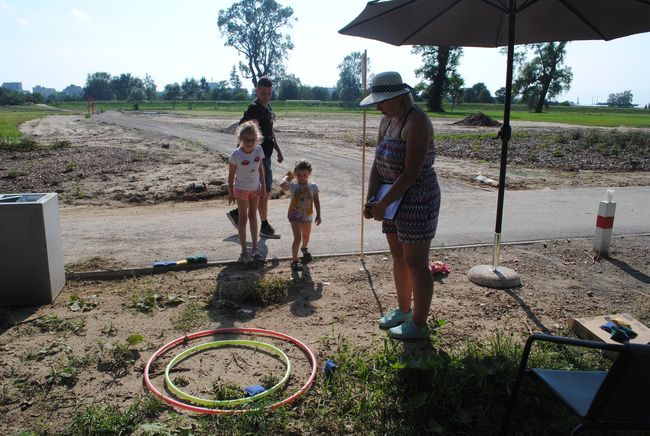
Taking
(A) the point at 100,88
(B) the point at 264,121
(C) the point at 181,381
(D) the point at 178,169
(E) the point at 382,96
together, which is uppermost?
(A) the point at 100,88

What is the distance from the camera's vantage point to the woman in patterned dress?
362 centimetres

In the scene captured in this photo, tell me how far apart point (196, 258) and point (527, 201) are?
6.64 m

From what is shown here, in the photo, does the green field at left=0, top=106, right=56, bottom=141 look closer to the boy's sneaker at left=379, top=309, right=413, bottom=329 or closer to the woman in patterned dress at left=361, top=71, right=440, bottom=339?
the boy's sneaker at left=379, top=309, right=413, bottom=329

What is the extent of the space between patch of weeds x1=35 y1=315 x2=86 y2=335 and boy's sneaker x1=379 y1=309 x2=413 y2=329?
255cm

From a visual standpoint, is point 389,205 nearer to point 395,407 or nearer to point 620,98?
point 395,407

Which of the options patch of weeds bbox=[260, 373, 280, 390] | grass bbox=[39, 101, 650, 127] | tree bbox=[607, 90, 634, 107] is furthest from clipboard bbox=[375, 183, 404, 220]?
tree bbox=[607, 90, 634, 107]

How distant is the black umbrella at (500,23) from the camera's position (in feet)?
16.3

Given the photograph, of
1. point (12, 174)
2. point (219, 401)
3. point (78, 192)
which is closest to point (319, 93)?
point (12, 174)

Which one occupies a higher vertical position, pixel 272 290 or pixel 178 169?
pixel 178 169

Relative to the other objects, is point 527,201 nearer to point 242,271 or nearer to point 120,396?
point 242,271

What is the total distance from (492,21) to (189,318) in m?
4.49

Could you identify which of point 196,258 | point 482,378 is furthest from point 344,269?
point 482,378

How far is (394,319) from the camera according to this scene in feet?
14.6

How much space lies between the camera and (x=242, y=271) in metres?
5.90
